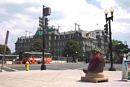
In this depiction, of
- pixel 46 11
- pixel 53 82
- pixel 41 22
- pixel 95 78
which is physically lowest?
pixel 53 82

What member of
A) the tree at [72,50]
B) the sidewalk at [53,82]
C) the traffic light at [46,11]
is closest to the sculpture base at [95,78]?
the sidewalk at [53,82]

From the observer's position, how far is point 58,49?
172625 mm

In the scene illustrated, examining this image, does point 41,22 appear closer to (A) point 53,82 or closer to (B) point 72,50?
(A) point 53,82

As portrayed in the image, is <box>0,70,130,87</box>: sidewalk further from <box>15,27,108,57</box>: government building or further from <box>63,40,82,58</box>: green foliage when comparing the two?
<box>15,27,108,57</box>: government building

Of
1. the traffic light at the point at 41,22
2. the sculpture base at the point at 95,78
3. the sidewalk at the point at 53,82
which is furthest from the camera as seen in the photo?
the traffic light at the point at 41,22

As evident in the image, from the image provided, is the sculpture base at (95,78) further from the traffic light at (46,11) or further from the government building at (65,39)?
the government building at (65,39)

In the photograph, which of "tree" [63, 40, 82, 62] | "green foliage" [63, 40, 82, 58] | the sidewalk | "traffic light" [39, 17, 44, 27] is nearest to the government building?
"tree" [63, 40, 82, 62]

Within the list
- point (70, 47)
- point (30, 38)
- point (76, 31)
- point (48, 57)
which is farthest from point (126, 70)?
point (30, 38)

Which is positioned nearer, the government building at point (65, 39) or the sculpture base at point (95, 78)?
the sculpture base at point (95, 78)

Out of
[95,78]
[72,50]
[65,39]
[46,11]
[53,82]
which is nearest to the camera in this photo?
[95,78]

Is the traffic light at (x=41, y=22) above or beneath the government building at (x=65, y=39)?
beneath

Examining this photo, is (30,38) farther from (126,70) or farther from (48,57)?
(126,70)

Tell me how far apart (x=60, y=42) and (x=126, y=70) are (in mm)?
155964

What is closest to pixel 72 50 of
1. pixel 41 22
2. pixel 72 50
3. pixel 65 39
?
pixel 72 50
